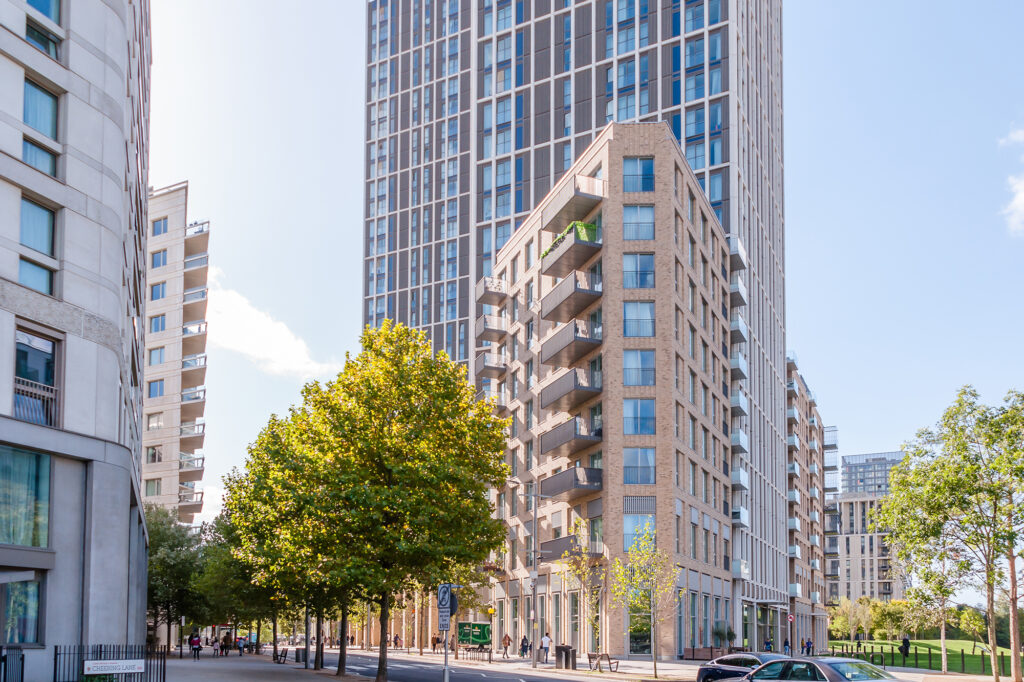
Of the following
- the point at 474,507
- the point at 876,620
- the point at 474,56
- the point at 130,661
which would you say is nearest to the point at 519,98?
the point at 474,56

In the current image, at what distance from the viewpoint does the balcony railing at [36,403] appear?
1100 inches

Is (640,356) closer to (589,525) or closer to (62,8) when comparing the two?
(589,525)

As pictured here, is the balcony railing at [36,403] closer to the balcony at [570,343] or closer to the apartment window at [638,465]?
the apartment window at [638,465]

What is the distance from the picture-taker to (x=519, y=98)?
310 ft

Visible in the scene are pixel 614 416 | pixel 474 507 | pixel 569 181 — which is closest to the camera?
pixel 474 507

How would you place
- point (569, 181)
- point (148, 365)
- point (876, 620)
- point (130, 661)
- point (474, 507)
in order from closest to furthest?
point (130, 661), point (474, 507), point (569, 181), point (148, 365), point (876, 620)

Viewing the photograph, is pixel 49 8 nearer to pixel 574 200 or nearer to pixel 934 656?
pixel 574 200

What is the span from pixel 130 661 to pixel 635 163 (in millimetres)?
44087

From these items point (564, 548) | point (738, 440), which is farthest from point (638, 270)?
point (738, 440)

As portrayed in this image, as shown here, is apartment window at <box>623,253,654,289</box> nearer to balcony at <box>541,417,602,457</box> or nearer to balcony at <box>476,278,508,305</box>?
balcony at <box>541,417,602,457</box>

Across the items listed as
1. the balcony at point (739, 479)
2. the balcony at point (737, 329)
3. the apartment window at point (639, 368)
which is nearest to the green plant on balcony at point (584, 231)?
the apartment window at point (639, 368)

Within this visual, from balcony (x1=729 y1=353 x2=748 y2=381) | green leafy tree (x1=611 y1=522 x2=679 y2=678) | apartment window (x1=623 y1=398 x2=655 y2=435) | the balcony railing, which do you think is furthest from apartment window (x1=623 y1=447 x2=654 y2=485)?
the balcony railing

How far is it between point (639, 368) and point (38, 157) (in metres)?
37.2

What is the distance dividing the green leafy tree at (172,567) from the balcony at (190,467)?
51.8ft
